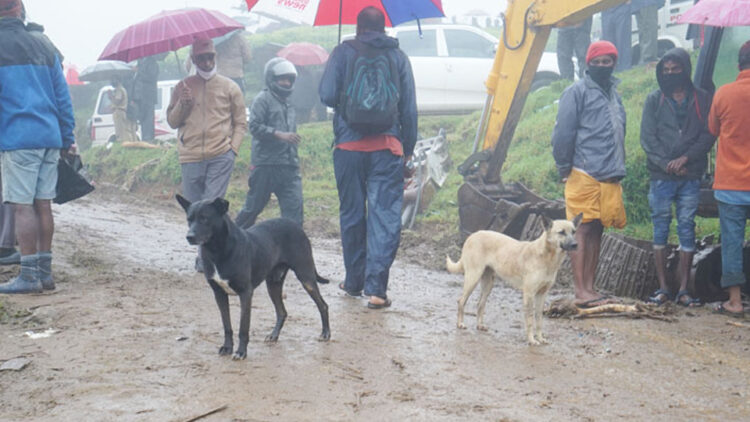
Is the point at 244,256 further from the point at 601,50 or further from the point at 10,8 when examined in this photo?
the point at 601,50

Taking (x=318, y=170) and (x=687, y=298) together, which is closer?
(x=687, y=298)

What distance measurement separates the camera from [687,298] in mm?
6801

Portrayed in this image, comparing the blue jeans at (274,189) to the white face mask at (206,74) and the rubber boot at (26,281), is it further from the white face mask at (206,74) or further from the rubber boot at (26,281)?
the rubber boot at (26,281)

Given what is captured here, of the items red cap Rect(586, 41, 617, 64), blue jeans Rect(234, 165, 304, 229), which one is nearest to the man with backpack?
red cap Rect(586, 41, 617, 64)

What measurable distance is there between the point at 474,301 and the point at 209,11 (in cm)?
412

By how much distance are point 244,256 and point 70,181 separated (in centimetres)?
288

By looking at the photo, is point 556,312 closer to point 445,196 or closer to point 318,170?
point 445,196

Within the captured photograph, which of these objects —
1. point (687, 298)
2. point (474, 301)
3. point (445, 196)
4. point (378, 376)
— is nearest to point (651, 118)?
point (687, 298)

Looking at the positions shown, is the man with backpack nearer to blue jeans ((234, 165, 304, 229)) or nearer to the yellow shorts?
the yellow shorts

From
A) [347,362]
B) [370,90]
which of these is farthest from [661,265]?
[347,362]

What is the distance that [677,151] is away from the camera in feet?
22.0

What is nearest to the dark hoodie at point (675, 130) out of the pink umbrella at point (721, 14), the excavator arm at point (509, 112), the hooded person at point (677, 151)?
the hooded person at point (677, 151)

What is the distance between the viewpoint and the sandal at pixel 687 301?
22.2 feet

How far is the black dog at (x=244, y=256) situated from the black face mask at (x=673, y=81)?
11.3 feet
